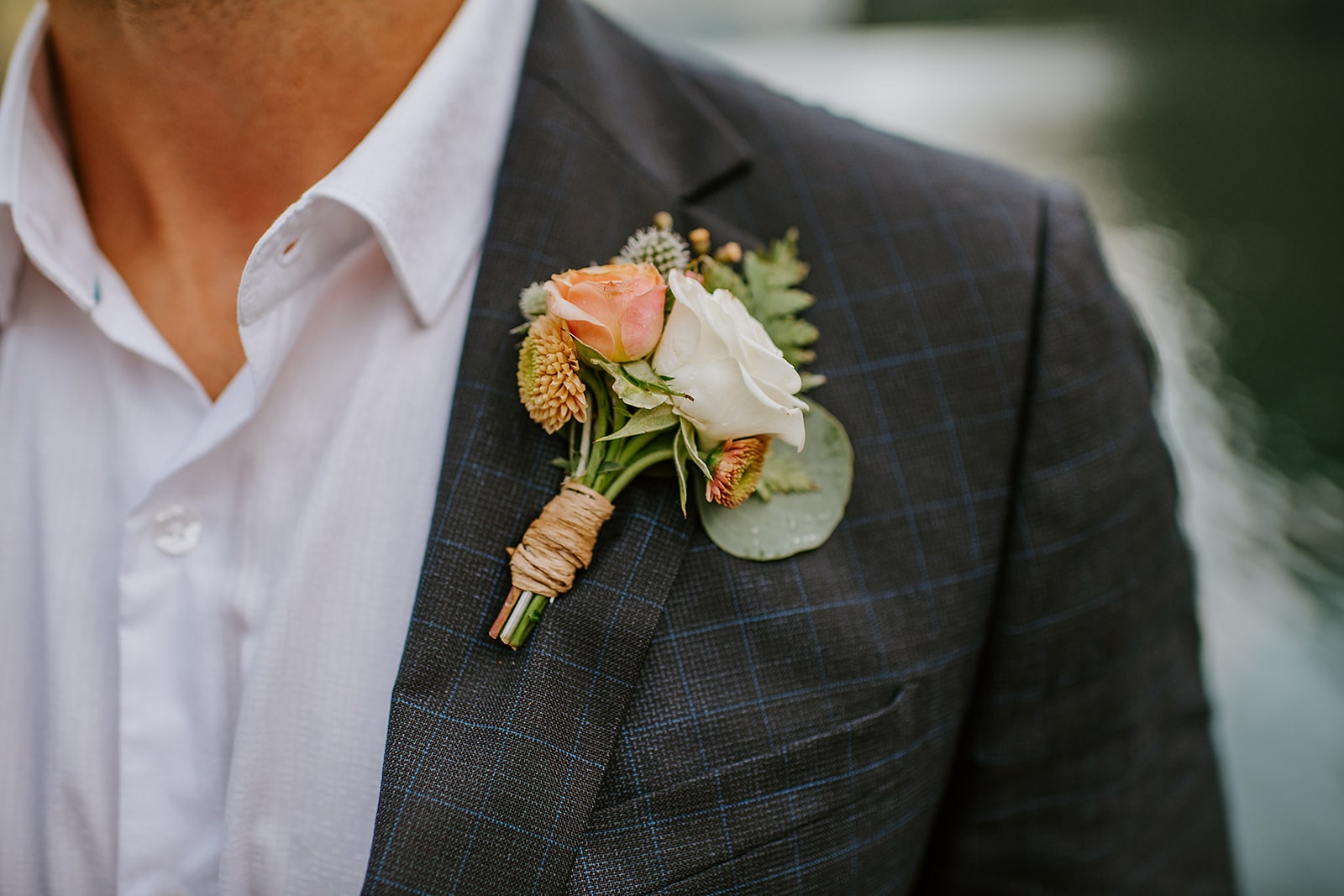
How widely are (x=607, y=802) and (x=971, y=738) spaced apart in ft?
1.29

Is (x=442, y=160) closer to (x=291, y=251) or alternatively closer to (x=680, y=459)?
(x=291, y=251)

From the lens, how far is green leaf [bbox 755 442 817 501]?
637 millimetres

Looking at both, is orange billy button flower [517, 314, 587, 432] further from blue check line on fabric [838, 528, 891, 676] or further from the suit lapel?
blue check line on fabric [838, 528, 891, 676]

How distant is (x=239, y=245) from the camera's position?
2.47 ft

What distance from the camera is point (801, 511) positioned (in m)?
0.65

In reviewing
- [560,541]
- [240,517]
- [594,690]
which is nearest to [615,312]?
[560,541]

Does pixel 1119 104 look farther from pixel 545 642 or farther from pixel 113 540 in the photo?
pixel 113 540

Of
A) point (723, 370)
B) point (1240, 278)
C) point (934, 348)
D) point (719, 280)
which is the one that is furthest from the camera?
point (1240, 278)

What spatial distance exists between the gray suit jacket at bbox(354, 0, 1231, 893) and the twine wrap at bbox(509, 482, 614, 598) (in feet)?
0.08

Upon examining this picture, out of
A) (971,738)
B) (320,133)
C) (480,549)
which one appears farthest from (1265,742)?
(320,133)

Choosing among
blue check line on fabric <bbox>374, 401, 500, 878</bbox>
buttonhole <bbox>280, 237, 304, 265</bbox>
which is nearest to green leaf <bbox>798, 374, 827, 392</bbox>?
blue check line on fabric <bbox>374, 401, 500, 878</bbox>

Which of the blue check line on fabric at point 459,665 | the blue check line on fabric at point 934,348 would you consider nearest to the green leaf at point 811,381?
the blue check line on fabric at point 934,348

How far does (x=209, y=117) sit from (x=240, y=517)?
0.35 metres

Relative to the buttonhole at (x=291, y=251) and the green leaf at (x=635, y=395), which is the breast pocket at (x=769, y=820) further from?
the buttonhole at (x=291, y=251)
